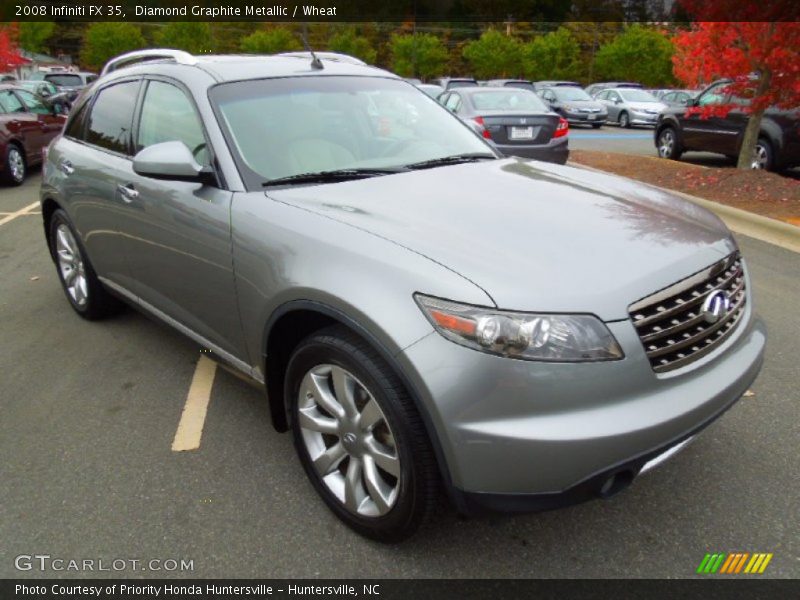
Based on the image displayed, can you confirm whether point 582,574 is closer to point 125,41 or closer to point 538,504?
point 538,504

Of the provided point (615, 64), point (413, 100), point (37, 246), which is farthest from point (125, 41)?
point (413, 100)

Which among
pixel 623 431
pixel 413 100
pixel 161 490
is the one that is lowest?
pixel 161 490

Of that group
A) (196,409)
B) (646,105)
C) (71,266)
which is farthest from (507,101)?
(646,105)

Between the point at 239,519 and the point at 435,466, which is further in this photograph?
the point at 239,519

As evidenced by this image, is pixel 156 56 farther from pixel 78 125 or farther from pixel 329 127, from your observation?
pixel 329 127

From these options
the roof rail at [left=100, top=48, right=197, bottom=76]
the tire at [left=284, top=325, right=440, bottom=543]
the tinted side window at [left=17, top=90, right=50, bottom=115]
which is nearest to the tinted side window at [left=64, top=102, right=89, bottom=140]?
the roof rail at [left=100, top=48, right=197, bottom=76]

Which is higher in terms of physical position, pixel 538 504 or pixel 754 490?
pixel 538 504

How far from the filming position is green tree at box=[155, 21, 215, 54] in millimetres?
47125

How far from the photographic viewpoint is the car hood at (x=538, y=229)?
6.72 ft

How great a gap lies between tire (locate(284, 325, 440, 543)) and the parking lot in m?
0.17

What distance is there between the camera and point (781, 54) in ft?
27.0

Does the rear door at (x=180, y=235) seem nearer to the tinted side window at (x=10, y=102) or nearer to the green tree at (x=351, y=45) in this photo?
the tinted side window at (x=10, y=102)

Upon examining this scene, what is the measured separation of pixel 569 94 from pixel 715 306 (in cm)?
2530

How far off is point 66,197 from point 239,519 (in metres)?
2.87
